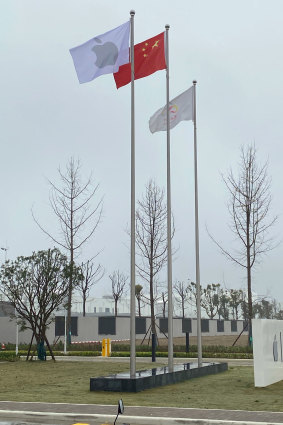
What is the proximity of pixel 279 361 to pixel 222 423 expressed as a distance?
7.56 metres

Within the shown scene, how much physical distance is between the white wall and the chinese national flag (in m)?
8.17

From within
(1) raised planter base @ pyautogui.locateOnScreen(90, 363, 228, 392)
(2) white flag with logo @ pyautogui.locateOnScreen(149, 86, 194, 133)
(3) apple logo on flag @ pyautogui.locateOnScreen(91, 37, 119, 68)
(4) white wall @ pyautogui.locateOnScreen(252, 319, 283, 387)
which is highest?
(3) apple logo on flag @ pyautogui.locateOnScreen(91, 37, 119, 68)

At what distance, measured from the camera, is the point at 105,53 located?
16797 millimetres

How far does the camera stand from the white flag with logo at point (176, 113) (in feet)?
62.9

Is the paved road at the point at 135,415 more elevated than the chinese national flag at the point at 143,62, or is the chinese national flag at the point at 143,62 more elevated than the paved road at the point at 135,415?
the chinese national flag at the point at 143,62

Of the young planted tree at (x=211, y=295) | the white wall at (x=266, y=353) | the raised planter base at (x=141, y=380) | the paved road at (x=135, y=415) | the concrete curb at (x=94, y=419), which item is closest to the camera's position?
the concrete curb at (x=94, y=419)

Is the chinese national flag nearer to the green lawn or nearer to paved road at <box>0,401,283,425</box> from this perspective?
the green lawn

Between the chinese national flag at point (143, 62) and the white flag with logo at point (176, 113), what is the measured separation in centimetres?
187

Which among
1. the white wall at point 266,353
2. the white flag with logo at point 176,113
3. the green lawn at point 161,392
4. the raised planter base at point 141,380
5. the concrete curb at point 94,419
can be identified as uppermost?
the white flag with logo at point 176,113

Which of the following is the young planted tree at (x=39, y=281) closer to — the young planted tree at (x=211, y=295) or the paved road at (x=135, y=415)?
the paved road at (x=135, y=415)

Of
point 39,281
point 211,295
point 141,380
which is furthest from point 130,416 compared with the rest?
point 211,295

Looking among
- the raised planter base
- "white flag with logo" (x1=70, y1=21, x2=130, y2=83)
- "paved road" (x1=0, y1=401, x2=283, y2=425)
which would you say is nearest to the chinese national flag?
"white flag with logo" (x1=70, y1=21, x2=130, y2=83)

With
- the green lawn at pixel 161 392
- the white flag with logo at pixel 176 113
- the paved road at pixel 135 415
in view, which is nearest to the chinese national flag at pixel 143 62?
the white flag with logo at pixel 176 113

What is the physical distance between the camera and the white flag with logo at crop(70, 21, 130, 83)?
1675 centimetres
